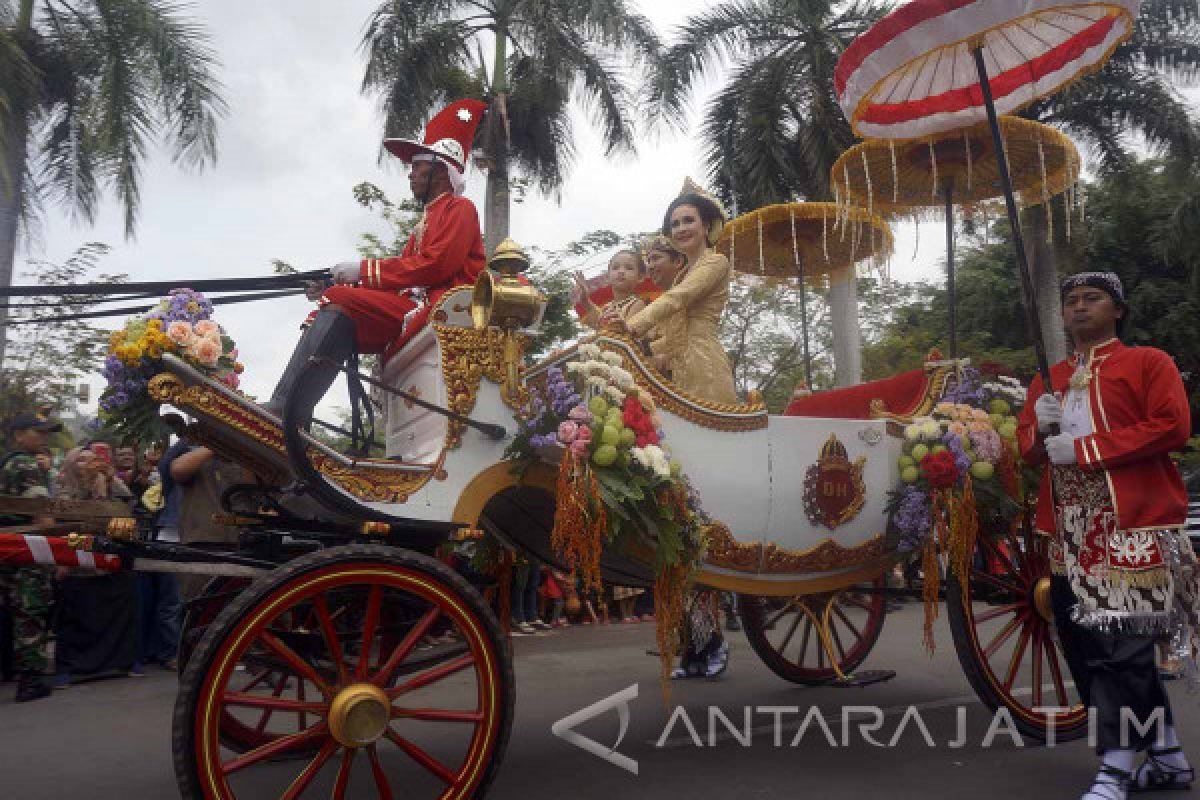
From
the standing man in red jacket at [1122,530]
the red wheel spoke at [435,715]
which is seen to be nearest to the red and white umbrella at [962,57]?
the standing man in red jacket at [1122,530]

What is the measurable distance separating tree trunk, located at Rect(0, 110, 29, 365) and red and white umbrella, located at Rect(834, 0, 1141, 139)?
431 inches

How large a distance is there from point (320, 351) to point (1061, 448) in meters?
2.73

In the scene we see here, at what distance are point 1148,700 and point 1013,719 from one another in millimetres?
786

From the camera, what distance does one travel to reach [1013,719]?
4.18 metres

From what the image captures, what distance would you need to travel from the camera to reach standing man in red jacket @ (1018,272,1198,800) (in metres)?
3.47

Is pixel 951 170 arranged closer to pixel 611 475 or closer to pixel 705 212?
pixel 705 212

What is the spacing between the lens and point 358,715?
2902 millimetres

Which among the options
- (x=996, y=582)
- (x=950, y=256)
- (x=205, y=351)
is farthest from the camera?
(x=950, y=256)

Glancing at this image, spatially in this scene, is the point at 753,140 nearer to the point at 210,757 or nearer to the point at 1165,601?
the point at 1165,601

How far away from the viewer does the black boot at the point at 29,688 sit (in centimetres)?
560

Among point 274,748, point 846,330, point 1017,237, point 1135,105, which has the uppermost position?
point 1135,105

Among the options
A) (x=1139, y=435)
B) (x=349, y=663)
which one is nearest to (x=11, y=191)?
(x=349, y=663)

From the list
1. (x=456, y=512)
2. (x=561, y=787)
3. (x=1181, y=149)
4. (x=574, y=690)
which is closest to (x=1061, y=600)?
(x=561, y=787)

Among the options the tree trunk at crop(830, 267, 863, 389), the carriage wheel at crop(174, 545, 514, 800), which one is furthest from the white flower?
the tree trunk at crop(830, 267, 863, 389)
